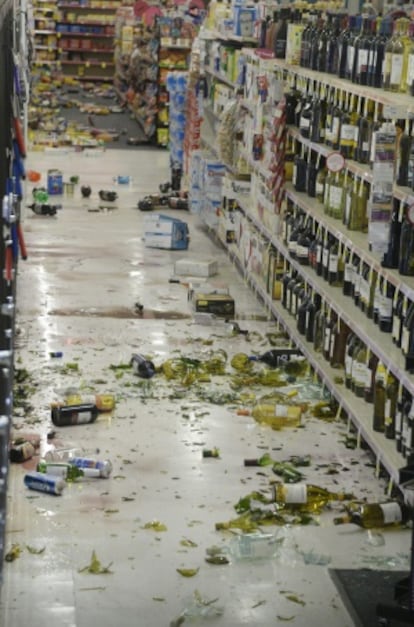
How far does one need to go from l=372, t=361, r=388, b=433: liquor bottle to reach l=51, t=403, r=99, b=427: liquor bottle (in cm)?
155

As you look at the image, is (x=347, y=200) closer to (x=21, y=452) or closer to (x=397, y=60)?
(x=397, y=60)

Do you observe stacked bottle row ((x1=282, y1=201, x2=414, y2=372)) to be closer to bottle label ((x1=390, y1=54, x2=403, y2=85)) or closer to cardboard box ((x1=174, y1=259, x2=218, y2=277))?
bottle label ((x1=390, y1=54, x2=403, y2=85))

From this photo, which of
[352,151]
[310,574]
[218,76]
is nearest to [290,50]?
[352,151]

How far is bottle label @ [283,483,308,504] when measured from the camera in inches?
236

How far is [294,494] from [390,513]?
0.44 metres

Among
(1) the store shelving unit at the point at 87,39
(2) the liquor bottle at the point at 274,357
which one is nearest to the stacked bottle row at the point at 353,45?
(2) the liquor bottle at the point at 274,357

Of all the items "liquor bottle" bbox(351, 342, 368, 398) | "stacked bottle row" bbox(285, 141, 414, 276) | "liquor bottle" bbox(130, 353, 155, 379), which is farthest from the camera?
"liquor bottle" bbox(130, 353, 155, 379)

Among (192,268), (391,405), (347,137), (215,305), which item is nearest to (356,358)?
(391,405)

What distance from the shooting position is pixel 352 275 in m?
7.50

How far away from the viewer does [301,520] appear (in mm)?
5906

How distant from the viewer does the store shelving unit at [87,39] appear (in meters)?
31.8

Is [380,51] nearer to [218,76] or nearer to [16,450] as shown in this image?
[16,450]

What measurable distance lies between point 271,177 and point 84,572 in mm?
4916

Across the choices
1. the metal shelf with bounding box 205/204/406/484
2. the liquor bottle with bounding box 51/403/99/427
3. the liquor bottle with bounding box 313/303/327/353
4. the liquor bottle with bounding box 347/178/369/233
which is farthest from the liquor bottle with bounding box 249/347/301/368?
the liquor bottle with bounding box 51/403/99/427
